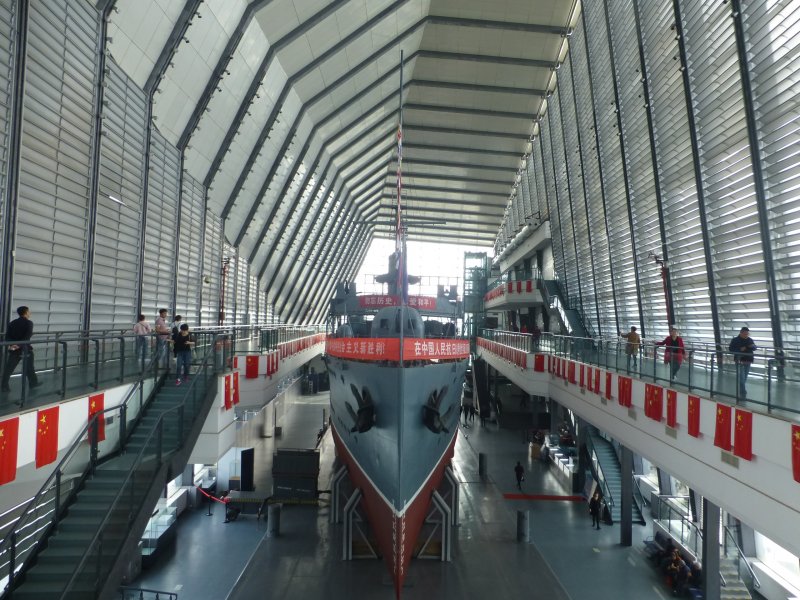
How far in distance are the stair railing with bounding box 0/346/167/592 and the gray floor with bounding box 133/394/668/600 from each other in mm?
5035

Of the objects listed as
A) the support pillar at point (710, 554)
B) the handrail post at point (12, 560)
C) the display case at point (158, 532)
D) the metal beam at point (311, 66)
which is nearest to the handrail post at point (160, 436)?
the handrail post at point (12, 560)

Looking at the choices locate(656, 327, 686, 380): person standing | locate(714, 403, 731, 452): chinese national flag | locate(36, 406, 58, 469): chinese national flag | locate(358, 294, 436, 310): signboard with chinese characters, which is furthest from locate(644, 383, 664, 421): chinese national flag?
locate(36, 406, 58, 469): chinese national flag

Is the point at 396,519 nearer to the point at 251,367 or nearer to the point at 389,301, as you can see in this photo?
the point at 251,367

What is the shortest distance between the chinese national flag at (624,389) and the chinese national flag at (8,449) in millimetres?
10092

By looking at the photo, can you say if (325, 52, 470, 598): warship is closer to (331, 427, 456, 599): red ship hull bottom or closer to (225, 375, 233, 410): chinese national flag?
(331, 427, 456, 599): red ship hull bottom

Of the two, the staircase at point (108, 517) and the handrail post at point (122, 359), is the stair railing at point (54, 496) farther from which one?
the handrail post at point (122, 359)

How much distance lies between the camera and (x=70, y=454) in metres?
6.17

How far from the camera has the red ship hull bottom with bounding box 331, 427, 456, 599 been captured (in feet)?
32.9

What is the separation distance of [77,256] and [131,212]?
122 inches

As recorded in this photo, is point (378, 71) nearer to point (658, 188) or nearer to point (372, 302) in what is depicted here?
point (372, 302)

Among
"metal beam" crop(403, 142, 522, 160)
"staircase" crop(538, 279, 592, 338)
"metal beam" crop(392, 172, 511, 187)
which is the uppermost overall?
"metal beam" crop(403, 142, 522, 160)

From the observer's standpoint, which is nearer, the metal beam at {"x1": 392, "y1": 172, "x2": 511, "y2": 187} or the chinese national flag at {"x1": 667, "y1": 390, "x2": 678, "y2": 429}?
the chinese national flag at {"x1": 667, "y1": 390, "x2": 678, "y2": 429}

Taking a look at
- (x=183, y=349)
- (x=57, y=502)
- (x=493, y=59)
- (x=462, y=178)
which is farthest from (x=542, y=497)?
(x=462, y=178)

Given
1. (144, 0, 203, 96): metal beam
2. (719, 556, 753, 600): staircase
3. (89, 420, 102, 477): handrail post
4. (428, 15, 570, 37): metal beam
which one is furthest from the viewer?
(428, 15, 570, 37): metal beam
